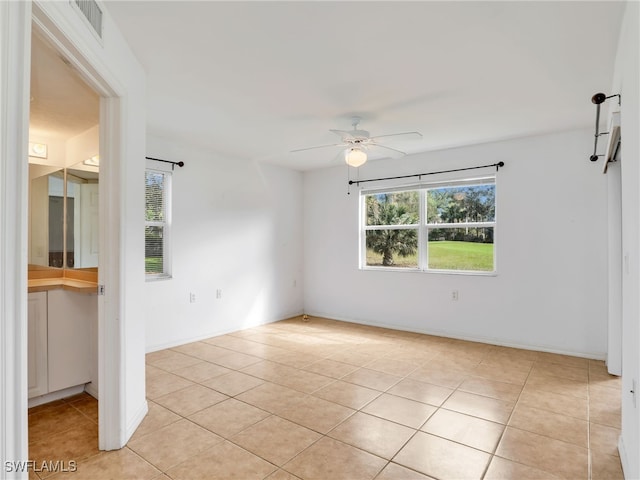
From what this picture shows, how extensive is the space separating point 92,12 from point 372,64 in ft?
5.40

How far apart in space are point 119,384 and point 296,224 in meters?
4.23

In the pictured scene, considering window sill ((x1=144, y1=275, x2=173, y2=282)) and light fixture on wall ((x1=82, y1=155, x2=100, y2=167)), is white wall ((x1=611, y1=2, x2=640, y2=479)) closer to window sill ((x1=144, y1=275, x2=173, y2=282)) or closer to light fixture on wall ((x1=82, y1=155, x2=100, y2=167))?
light fixture on wall ((x1=82, y1=155, x2=100, y2=167))

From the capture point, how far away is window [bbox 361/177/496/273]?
4609 millimetres

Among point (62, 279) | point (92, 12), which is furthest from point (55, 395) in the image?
point (92, 12)

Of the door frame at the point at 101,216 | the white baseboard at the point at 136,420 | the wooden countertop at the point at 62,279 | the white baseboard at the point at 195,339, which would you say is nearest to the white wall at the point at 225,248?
the white baseboard at the point at 195,339

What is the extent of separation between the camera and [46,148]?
3.61m

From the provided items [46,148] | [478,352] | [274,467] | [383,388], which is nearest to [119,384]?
[274,467]

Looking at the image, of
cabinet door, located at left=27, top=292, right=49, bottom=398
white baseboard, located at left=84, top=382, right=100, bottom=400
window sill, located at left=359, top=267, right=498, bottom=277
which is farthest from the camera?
window sill, located at left=359, top=267, right=498, bottom=277

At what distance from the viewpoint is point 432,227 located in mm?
4977

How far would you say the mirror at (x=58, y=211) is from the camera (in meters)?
3.37

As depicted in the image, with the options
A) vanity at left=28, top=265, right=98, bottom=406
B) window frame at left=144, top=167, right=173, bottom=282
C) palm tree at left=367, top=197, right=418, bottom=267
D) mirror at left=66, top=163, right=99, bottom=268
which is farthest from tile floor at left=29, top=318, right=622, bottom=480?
palm tree at left=367, top=197, right=418, bottom=267

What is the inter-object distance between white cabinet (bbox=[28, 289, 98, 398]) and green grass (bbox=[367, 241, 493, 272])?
154 inches

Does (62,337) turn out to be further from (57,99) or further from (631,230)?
(631,230)

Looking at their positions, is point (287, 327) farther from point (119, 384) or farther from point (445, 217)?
point (119, 384)
